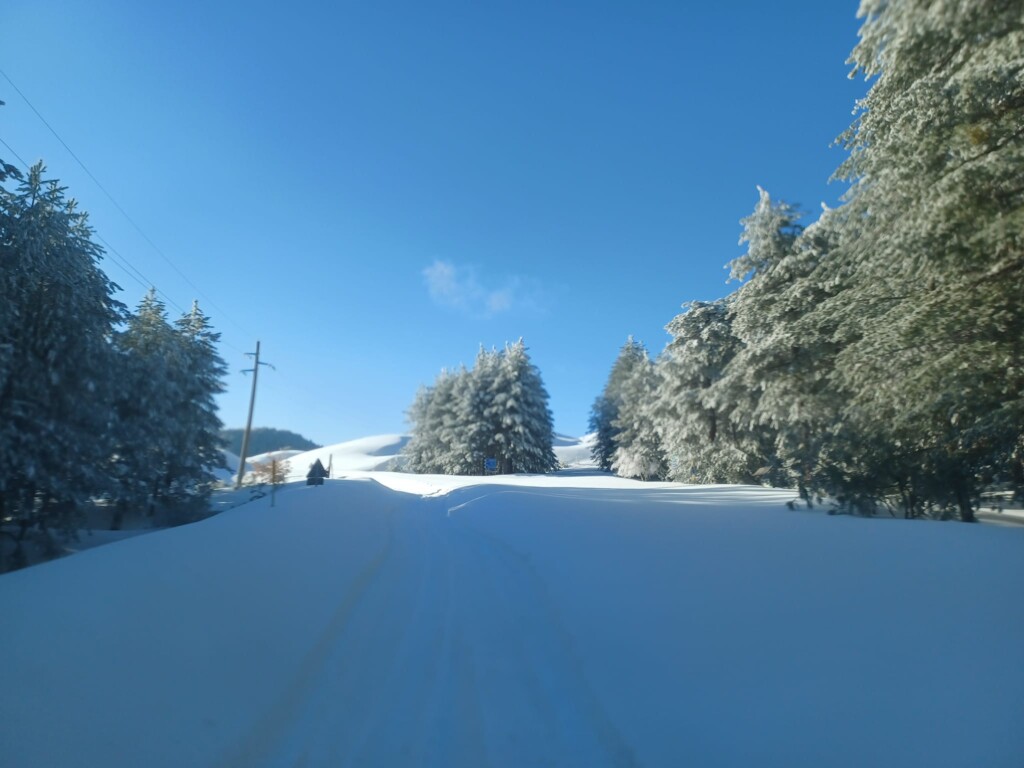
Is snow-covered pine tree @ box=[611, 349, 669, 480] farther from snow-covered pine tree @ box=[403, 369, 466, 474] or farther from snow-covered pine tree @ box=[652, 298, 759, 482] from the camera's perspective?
snow-covered pine tree @ box=[403, 369, 466, 474]

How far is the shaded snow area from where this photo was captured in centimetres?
268

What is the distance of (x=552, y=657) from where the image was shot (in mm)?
3889

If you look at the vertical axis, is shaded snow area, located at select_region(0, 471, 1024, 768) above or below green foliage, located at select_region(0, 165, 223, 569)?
below

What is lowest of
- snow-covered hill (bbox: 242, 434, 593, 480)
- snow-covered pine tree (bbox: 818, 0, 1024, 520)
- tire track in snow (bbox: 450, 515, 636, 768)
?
tire track in snow (bbox: 450, 515, 636, 768)

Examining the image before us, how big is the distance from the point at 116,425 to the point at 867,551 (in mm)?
18091

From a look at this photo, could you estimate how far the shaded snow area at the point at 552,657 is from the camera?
105 inches

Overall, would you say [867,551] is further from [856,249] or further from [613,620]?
[856,249]

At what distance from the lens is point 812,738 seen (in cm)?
264

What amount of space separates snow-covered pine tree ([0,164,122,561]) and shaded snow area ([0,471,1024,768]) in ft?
25.0

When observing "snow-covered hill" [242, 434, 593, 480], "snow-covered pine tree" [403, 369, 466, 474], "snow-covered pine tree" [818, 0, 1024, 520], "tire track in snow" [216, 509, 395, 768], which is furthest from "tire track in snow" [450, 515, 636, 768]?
"snow-covered hill" [242, 434, 593, 480]

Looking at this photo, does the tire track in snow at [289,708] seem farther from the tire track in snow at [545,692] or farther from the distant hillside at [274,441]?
the distant hillside at [274,441]

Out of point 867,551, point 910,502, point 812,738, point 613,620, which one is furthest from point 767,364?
point 812,738

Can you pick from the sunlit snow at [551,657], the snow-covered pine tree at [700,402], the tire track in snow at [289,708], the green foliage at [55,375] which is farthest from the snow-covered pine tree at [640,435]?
the tire track in snow at [289,708]

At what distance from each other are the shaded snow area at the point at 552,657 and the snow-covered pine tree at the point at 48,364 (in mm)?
7626
